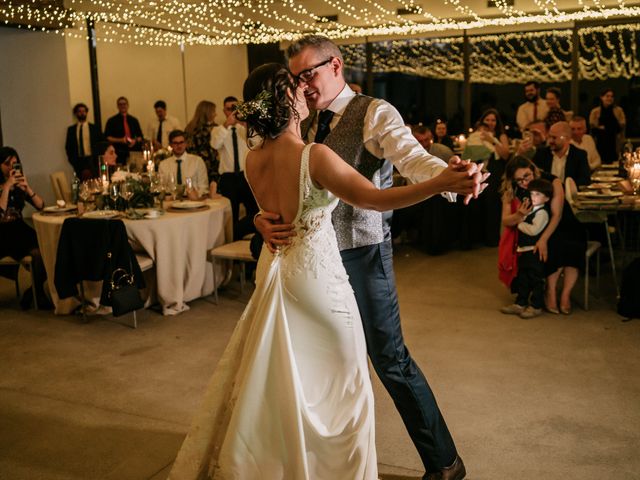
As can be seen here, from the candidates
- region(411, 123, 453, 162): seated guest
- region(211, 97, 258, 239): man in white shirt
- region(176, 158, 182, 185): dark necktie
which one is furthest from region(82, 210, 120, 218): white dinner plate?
region(411, 123, 453, 162): seated guest

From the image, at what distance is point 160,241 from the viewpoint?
5.32 metres

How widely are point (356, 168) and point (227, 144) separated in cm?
470

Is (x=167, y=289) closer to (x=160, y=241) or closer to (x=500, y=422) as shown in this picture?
(x=160, y=241)

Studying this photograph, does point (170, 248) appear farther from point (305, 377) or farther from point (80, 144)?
point (80, 144)

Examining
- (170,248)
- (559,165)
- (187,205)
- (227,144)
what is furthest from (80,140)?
(559,165)

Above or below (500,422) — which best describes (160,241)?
above

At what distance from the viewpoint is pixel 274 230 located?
2.43 m

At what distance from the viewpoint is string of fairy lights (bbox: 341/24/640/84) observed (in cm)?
1312

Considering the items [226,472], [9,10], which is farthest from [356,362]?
[9,10]

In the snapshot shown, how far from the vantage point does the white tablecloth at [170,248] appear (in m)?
5.32

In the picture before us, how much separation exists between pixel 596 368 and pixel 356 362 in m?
2.18

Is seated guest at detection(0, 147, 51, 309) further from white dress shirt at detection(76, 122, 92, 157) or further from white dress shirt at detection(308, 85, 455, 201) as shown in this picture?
white dress shirt at detection(76, 122, 92, 157)

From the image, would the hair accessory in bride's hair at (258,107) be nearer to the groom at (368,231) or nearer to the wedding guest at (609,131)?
the groom at (368,231)

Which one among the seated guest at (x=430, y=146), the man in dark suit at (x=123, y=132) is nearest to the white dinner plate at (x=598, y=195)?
the seated guest at (x=430, y=146)
